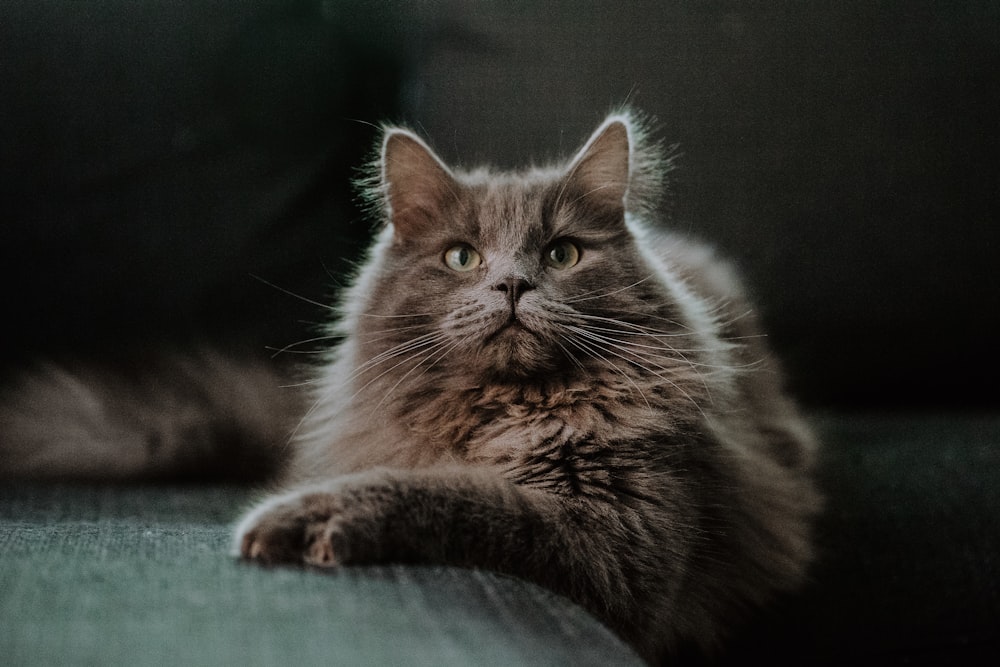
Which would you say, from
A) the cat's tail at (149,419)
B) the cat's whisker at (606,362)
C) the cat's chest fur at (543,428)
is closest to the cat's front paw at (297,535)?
the cat's chest fur at (543,428)

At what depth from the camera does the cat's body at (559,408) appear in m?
1.00

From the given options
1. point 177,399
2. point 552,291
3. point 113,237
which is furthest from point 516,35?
point 177,399

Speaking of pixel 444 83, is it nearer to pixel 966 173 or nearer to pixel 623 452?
pixel 623 452

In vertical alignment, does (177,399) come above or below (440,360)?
below

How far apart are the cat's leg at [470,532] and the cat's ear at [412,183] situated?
0.47 m

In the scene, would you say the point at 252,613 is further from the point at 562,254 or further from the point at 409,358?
the point at 562,254

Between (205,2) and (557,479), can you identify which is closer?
(557,479)

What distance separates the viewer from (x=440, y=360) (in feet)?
4.09

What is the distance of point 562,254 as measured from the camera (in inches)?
51.2

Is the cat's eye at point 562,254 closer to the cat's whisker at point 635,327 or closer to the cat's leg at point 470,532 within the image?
the cat's whisker at point 635,327

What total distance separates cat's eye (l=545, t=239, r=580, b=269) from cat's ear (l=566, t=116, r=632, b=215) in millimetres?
92

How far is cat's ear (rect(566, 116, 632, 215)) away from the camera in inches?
51.7

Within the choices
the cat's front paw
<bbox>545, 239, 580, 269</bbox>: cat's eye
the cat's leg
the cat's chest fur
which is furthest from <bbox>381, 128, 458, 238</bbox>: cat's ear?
the cat's front paw

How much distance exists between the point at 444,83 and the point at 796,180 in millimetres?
729
